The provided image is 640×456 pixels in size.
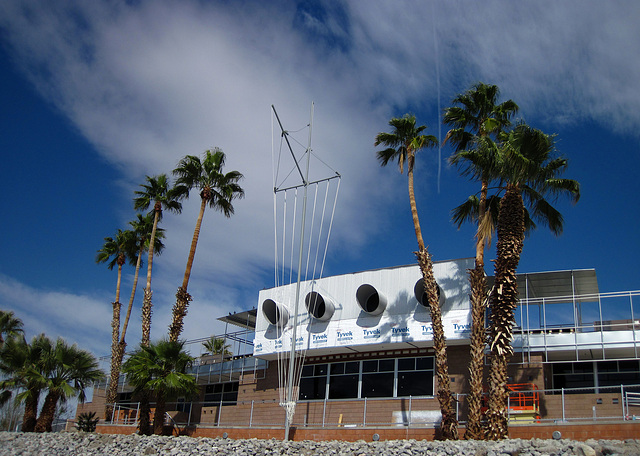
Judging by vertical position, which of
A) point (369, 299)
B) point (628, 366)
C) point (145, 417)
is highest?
point (369, 299)

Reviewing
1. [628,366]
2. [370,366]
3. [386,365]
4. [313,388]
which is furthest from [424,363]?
[628,366]

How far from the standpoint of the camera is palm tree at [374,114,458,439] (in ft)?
67.4

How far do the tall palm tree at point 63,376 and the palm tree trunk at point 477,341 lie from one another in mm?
19344

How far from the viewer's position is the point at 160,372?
25.9m

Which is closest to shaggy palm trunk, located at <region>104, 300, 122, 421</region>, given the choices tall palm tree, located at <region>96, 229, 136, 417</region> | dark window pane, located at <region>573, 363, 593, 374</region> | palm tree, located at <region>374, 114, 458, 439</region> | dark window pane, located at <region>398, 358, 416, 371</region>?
tall palm tree, located at <region>96, 229, 136, 417</region>

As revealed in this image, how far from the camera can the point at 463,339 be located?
23953 mm

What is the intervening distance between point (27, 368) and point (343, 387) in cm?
1518

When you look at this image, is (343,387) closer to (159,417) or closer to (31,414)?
(159,417)

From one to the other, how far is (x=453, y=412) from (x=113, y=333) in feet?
74.5

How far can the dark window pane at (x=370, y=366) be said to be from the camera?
90.8 ft

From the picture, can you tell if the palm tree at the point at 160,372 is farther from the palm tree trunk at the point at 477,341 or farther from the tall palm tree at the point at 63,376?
the palm tree trunk at the point at 477,341

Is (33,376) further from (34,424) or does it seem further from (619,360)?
(619,360)

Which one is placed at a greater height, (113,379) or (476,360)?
(476,360)

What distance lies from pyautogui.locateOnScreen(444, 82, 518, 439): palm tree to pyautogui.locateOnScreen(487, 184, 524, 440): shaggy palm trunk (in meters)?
0.80
